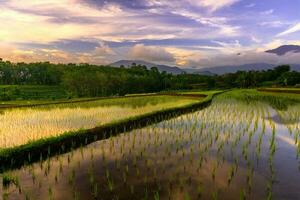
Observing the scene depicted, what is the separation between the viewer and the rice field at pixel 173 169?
31.4 feet

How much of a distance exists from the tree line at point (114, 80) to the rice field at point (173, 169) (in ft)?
169

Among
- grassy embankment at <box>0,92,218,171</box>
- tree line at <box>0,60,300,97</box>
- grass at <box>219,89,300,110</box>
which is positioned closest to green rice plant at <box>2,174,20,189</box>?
grassy embankment at <box>0,92,218,171</box>

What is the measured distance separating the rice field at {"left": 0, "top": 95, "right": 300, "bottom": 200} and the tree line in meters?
51.5

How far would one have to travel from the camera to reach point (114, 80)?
7388 centimetres

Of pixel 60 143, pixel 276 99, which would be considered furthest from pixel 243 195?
pixel 276 99

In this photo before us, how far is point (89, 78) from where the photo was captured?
227ft

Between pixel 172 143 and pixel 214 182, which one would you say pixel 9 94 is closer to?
pixel 172 143

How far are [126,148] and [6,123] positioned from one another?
10.6m

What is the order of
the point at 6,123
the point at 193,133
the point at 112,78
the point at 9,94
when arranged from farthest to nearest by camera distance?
1. the point at 112,78
2. the point at 9,94
3. the point at 6,123
4. the point at 193,133

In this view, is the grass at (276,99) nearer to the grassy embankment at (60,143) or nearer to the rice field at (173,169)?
the rice field at (173,169)

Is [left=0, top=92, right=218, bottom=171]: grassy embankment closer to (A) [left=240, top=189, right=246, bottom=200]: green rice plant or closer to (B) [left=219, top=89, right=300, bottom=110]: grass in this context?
(A) [left=240, top=189, right=246, bottom=200]: green rice plant

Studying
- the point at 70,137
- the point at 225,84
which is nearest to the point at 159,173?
the point at 70,137

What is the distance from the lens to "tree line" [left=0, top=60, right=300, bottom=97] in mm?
69875

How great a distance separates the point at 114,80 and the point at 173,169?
63.1 m
